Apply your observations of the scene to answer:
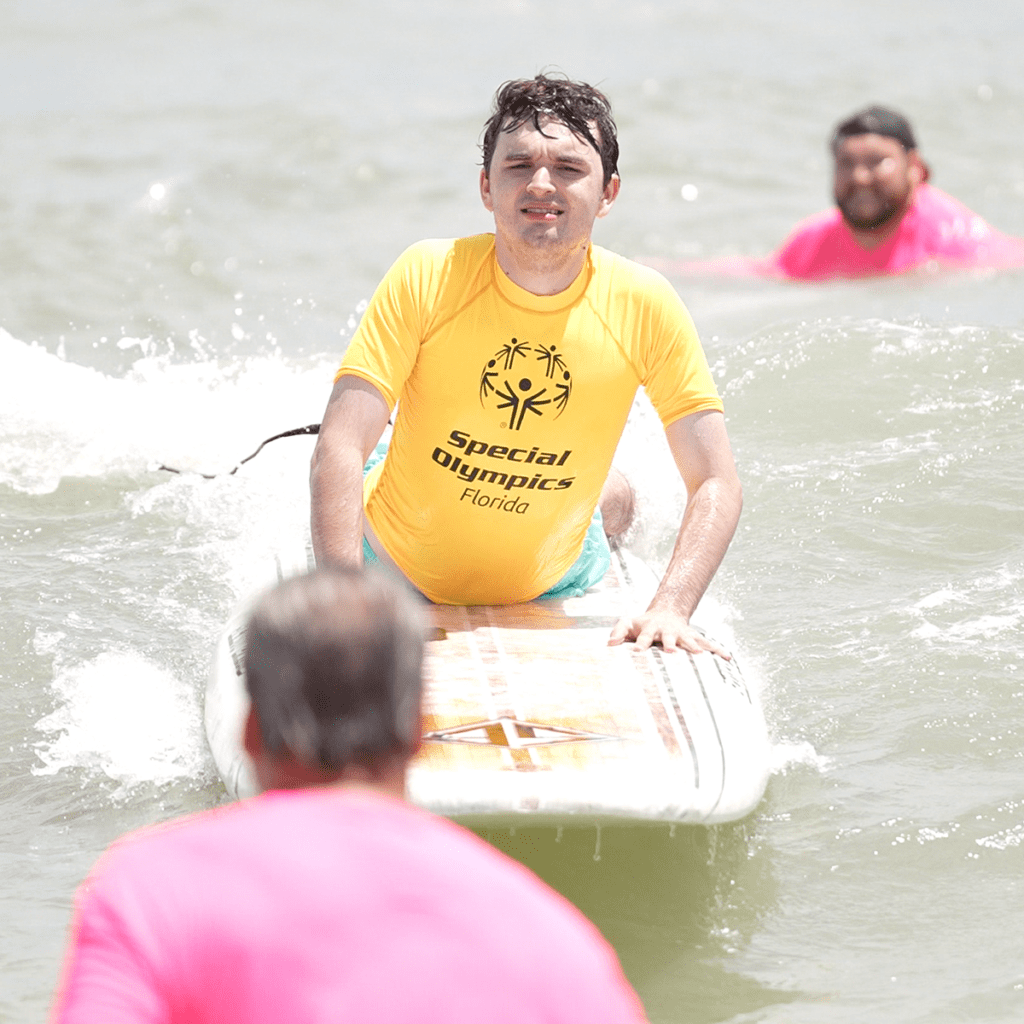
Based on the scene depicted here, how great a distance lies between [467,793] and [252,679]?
5.39 feet

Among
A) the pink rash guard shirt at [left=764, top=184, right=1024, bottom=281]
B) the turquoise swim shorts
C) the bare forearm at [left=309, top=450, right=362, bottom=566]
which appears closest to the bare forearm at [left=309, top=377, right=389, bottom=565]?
the bare forearm at [left=309, top=450, right=362, bottom=566]

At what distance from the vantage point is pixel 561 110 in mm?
3727

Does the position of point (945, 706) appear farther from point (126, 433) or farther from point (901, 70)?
point (901, 70)

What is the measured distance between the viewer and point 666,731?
11.4 feet

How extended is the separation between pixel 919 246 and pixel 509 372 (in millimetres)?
5975

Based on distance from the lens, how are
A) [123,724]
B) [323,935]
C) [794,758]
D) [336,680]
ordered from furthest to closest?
[123,724] < [794,758] < [336,680] < [323,935]

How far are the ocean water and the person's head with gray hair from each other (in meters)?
1.72

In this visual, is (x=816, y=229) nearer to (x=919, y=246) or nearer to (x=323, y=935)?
(x=919, y=246)

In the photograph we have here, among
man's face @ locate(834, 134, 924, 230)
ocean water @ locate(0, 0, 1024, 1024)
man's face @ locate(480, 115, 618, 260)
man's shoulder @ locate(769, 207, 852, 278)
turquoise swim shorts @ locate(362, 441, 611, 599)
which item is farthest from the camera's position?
man's shoulder @ locate(769, 207, 852, 278)

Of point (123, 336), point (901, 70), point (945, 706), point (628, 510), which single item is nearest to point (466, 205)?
point (123, 336)

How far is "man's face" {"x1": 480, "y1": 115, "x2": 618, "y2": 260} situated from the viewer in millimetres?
3689

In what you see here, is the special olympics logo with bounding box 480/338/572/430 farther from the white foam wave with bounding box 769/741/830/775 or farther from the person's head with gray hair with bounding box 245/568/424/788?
the person's head with gray hair with bounding box 245/568/424/788

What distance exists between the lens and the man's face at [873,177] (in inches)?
351

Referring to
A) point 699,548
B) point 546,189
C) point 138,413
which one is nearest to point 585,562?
point 699,548
